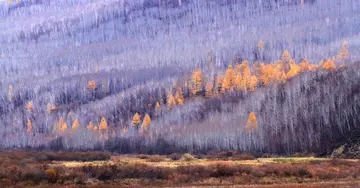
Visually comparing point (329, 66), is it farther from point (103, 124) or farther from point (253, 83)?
point (103, 124)

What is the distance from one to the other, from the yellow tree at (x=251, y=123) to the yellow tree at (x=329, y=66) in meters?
41.7

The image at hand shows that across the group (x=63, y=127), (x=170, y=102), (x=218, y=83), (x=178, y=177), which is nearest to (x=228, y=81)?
(x=218, y=83)

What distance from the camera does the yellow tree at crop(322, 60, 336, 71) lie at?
16038 cm

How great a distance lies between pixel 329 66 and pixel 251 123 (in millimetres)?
51020

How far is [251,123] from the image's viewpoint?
131 meters

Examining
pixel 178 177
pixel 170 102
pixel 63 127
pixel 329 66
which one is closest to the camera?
pixel 178 177

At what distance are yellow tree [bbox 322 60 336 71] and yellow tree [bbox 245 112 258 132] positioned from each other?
4174cm

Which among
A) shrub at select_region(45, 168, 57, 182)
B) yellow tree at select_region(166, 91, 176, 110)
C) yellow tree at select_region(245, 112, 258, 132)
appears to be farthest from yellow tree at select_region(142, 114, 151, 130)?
shrub at select_region(45, 168, 57, 182)

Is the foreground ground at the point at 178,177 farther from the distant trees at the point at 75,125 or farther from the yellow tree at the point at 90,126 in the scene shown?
the distant trees at the point at 75,125

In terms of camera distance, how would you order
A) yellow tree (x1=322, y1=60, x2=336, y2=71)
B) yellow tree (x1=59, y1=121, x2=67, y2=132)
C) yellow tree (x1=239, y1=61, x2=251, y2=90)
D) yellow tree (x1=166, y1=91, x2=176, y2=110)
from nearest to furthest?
yellow tree (x1=322, y1=60, x2=336, y2=71) < yellow tree (x1=239, y1=61, x2=251, y2=90) < yellow tree (x1=166, y1=91, x2=176, y2=110) < yellow tree (x1=59, y1=121, x2=67, y2=132)

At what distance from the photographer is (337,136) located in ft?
336

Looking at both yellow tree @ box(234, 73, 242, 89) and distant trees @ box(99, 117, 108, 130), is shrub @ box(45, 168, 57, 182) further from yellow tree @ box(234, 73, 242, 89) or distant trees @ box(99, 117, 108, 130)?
yellow tree @ box(234, 73, 242, 89)

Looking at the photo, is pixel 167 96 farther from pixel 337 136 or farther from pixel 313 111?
pixel 337 136

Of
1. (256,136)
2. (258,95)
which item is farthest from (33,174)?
(258,95)
